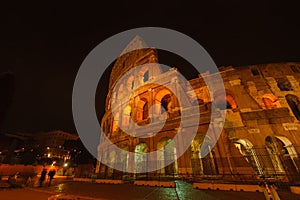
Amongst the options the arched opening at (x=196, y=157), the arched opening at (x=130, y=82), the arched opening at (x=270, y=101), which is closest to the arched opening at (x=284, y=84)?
the arched opening at (x=270, y=101)

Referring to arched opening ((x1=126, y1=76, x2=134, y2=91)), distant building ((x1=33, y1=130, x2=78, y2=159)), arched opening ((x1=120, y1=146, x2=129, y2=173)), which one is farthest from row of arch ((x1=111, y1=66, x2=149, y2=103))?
distant building ((x1=33, y1=130, x2=78, y2=159))

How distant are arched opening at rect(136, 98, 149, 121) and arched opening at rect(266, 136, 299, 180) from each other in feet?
38.1

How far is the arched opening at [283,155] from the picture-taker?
33.6 ft

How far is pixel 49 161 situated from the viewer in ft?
129

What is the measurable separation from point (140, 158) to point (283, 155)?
1203cm

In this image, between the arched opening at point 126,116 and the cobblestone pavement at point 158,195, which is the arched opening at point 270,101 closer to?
the cobblestone pavement at point 158,195

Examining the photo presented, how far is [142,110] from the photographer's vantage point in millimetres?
16469

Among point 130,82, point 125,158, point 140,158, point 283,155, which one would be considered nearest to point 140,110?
point 140,158

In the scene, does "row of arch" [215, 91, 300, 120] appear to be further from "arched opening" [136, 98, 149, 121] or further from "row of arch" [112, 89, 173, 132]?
"arched opening" [136, 98, 149, 121]

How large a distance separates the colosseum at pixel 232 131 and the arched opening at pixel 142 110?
0.12 meters

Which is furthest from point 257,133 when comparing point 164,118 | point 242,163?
point 164,118

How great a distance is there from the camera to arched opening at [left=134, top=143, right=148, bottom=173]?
41.1ft

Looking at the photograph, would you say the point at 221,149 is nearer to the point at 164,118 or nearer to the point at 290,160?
the point at 164,118

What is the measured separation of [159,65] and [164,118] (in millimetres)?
8060
